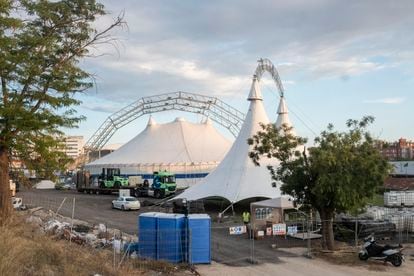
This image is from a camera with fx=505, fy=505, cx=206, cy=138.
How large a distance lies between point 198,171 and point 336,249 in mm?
45479

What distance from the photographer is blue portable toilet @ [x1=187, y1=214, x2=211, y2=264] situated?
1644 cm

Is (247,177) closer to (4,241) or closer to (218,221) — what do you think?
(218,221)

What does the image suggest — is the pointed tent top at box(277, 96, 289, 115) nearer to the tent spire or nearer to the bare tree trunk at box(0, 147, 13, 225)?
the tent spire

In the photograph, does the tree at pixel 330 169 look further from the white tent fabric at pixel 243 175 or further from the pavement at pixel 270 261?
the white tent fabric at pixel 243 175

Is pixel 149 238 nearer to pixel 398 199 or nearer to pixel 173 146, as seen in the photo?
pixel 398 199

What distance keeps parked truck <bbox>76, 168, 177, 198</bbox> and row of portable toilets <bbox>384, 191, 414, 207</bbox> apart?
69.1 ft

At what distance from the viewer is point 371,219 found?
25.3 meters

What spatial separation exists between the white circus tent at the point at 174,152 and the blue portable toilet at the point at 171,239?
48294mm

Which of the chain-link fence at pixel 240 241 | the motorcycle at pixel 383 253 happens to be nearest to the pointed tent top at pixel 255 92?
the chain-link fence at pixel 240 241

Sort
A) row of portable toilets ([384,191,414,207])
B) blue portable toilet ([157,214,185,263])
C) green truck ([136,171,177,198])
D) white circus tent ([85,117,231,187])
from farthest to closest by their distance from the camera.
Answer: white circus tent ([85,117,231,187]), green truck ([136,171,177,198]), row of portable toilets ([384,191,414,207]), blue portable toilet ([157,214,185,263])

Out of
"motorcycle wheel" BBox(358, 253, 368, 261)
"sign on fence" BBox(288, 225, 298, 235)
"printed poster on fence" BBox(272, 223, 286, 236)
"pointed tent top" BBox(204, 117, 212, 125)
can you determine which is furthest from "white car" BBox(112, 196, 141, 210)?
"pointed tent top" BBox(204, 117, 212, 125)

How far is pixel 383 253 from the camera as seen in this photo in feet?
57.8

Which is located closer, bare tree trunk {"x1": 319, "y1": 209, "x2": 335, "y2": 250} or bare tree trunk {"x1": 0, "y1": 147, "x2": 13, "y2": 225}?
bare tree trunk {"x1": 0, "y1": 147, "x2": 13, "y2": 225}

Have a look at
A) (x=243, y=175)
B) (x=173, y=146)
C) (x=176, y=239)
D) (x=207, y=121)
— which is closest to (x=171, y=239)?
(x=176, y=239)
